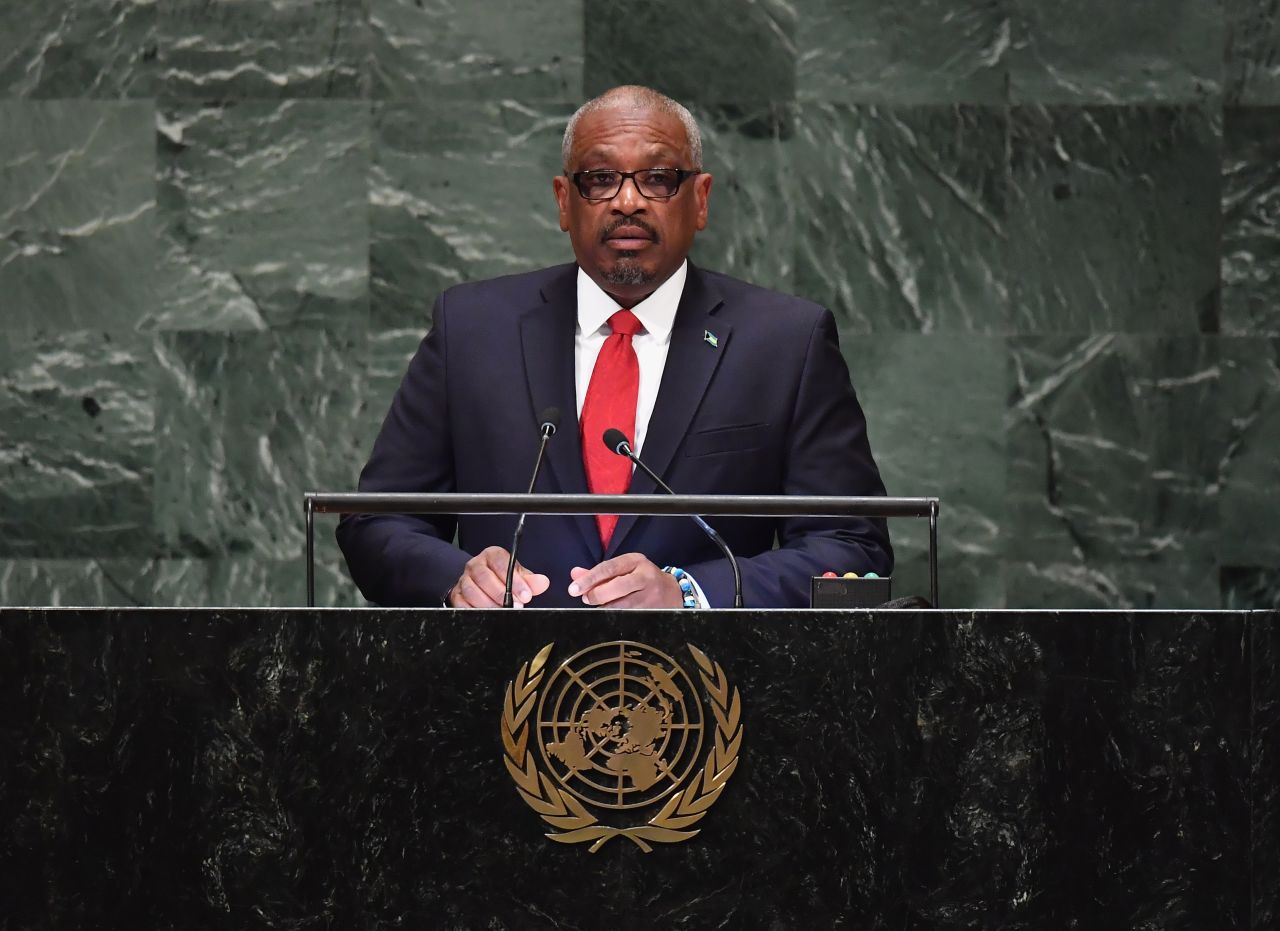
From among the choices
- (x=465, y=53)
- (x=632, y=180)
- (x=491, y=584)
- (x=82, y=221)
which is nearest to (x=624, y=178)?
(x=632, y=180)

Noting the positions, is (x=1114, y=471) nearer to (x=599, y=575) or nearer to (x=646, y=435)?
(x=646, y=435)

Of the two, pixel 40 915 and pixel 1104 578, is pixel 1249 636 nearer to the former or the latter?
pixel 40 915

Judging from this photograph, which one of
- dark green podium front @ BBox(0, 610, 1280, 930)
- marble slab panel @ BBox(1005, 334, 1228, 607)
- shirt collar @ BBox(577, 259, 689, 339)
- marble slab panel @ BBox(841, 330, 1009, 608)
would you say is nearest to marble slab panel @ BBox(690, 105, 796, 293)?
marble slab panel @ BBox(841, 330, 1009, 608)

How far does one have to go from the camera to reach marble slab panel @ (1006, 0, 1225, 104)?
5352 millimetres

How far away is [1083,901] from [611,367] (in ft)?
5.28

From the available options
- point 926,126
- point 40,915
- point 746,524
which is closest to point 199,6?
point 926,126

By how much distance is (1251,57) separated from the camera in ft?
17.6

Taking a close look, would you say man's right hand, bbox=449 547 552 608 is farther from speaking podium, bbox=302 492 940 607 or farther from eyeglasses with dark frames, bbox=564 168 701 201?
eyeglasses with dark frames, bbox=564 168 701 201

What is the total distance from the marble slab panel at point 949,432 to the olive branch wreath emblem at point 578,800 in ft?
9.97

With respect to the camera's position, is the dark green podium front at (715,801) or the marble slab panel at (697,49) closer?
the dark green podium front at (715,801)

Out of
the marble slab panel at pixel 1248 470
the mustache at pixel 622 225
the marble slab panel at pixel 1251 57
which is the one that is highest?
the marble slab panel at pixel 1251 57

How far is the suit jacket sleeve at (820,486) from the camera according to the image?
10.6 feet

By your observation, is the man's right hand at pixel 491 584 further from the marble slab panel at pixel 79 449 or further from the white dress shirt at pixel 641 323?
the marble slab panel at pixel 79 449

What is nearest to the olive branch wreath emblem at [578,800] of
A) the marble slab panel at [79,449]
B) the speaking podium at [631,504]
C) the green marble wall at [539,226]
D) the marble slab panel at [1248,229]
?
the speaking podium at [631,504]
